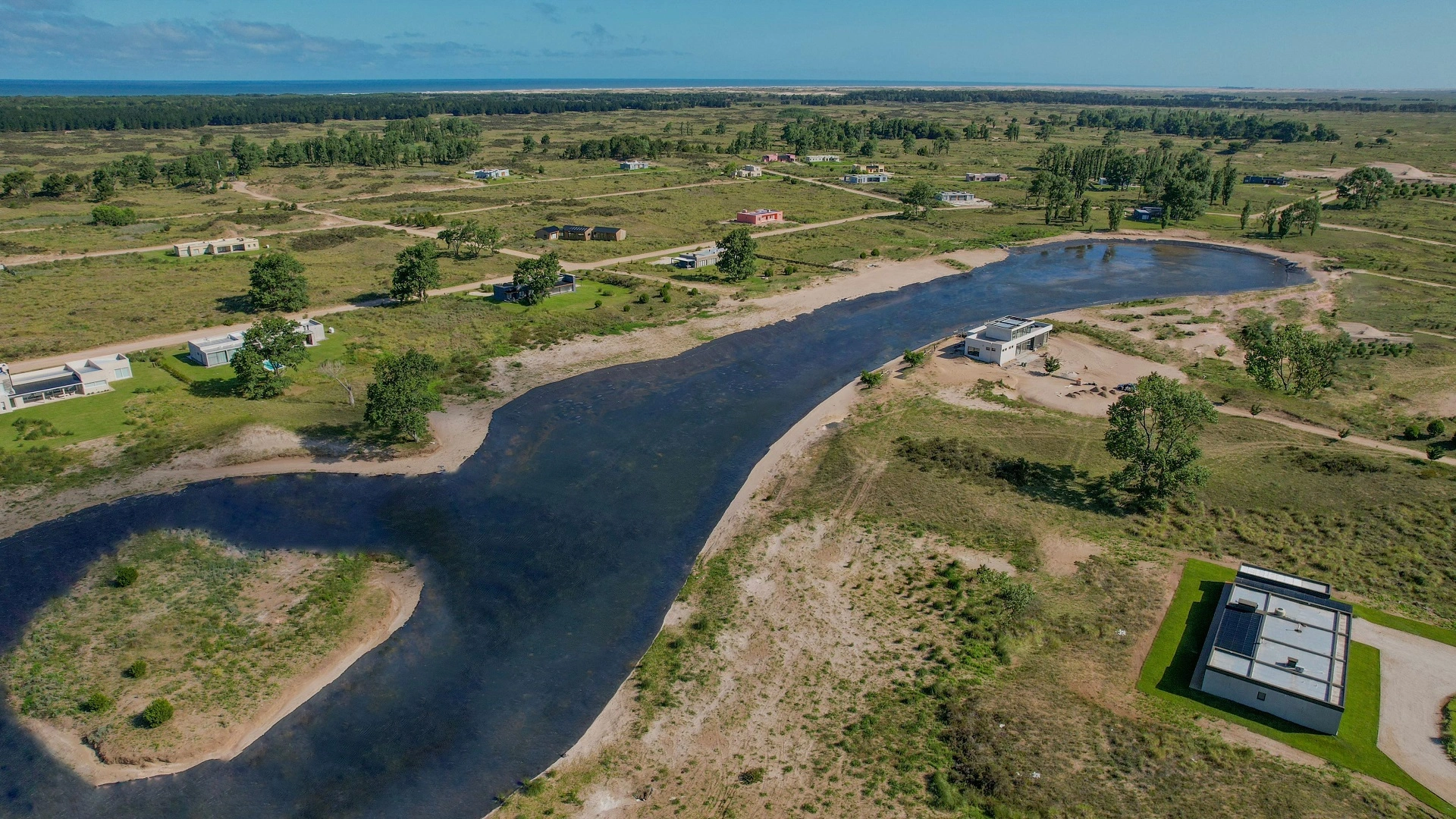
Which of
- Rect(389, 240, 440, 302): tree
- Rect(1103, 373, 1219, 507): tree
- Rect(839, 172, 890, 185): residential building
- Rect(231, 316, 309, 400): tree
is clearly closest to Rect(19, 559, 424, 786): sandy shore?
Rect(231, 316, 309, 400): tree

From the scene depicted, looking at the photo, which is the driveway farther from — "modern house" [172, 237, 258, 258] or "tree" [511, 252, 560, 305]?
"modern house" [172, 237, 258, 258]

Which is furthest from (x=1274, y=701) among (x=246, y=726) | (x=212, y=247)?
(x=212, y=247)

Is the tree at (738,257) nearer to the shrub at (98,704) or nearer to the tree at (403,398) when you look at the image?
the tree at (403,398)

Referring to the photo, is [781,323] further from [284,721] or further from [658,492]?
[284,721]

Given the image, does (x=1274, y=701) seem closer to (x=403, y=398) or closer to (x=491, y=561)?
(x=491, y=561)

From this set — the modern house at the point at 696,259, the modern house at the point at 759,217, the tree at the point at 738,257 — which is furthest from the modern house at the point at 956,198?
the tree at the point at 738,257

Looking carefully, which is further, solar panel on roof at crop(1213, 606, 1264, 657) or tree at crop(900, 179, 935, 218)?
tree at crop(900, 179, 935, 218)

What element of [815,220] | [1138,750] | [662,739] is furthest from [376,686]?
[815,220]
